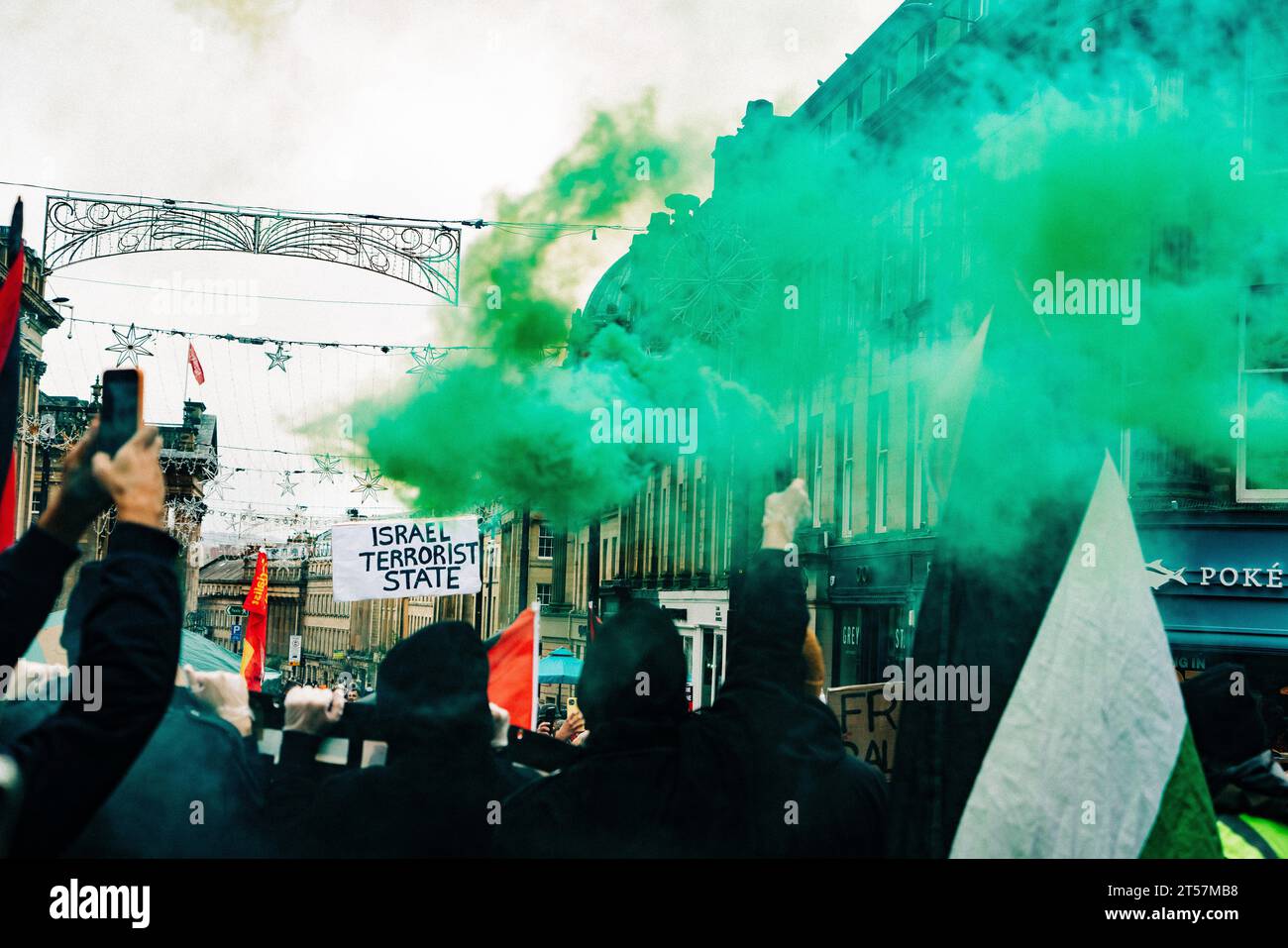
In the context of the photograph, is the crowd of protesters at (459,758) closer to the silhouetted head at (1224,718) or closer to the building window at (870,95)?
the silhouetted head at (1224,718)

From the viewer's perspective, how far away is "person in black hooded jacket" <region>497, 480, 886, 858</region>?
149 inches

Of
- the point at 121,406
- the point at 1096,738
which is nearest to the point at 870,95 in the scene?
the point at 1096,738

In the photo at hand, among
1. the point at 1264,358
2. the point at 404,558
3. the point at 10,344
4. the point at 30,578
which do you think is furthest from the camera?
the point at 1264,358

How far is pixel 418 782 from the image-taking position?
354 cm

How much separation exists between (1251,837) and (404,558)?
13.7 feet

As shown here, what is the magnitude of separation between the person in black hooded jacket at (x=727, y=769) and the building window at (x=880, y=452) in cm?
944

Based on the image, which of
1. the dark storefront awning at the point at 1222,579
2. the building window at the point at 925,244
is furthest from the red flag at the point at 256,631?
the dark storefront awning at the point at 1222,579

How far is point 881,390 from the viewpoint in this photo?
12984mm

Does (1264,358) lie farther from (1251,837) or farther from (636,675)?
(636,675)

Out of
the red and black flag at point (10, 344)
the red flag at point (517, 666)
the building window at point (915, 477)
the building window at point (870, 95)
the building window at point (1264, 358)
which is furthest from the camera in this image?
the building window at point (870, 95)

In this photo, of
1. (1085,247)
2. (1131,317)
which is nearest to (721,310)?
(1085,247)

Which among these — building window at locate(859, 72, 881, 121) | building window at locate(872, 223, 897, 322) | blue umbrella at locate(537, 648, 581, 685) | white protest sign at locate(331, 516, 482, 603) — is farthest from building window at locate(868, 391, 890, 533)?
white protest sign at locate(331, 516, 482, 603)

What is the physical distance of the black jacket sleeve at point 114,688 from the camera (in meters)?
2.68
